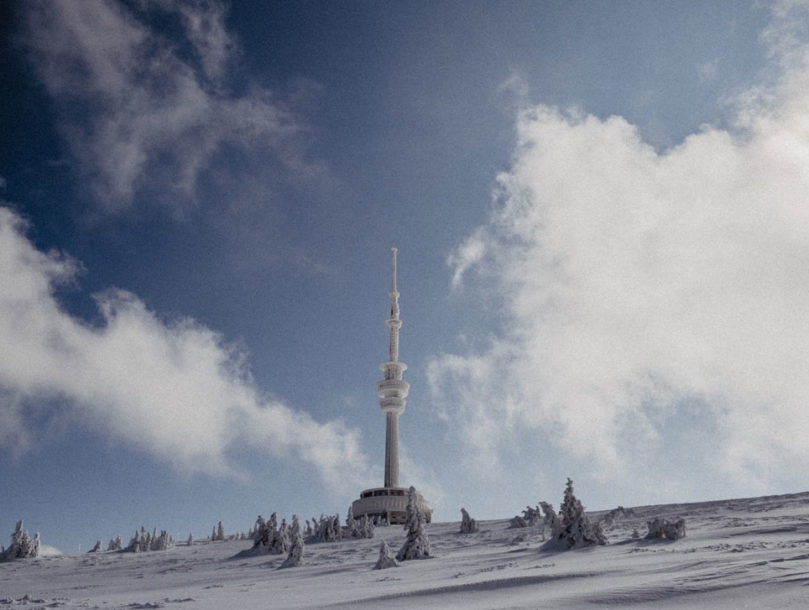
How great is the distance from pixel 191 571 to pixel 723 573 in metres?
25.4

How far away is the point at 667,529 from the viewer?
→ 19969 mm

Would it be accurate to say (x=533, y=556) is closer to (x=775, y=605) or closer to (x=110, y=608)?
(x=110, y=608)

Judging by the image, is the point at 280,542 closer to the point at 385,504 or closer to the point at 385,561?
the point at 385,561

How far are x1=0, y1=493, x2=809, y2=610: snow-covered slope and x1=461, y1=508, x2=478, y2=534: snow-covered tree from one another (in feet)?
2.03

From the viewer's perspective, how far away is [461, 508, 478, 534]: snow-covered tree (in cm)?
3725

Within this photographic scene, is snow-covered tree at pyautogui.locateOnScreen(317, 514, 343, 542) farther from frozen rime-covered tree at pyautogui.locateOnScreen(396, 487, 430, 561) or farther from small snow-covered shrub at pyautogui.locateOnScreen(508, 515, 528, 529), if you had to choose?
frozen rime-covered tree at pyautogui.locateOnScreen(396, 487, 430, 561)

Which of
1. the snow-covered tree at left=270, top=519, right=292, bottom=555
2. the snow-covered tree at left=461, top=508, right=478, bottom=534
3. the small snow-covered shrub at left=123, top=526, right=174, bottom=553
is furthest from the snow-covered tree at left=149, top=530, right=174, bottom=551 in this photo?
the snow-covered tree at left=461, top=508, right=478, bottom=534

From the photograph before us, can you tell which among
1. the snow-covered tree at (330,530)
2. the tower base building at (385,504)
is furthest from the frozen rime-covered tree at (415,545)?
the tower base building at (385,504)

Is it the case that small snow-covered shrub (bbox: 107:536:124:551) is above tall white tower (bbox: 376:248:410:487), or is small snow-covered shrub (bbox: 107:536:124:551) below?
below

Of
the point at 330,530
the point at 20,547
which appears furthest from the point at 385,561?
the point at 20,547

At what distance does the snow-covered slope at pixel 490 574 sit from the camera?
8250 mm

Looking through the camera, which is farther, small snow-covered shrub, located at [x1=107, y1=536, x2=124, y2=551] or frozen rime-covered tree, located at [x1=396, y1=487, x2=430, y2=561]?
small snow-covered shrub, located at [x1=107, y1=536, x2=124, y2=551]

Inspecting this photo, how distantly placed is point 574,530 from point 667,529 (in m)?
3.22

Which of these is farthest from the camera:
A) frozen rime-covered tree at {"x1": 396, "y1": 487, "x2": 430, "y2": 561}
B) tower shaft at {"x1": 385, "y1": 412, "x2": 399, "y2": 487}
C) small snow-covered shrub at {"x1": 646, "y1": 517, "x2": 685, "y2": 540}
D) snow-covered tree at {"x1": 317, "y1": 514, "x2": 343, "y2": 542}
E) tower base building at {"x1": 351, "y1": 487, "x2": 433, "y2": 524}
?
tower shaft at {"x1": 385, "y1": 412, "x2": 399, "y2": 487}
